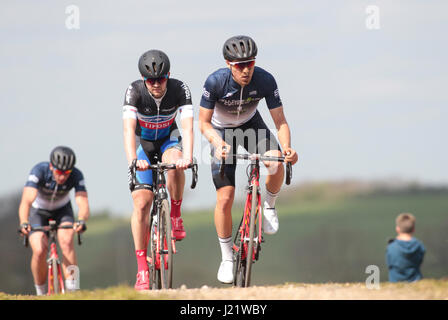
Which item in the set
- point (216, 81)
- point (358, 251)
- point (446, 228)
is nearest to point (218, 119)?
point (216, 81)

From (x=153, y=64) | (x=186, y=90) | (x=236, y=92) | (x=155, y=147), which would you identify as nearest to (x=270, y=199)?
(x=236, y=92)

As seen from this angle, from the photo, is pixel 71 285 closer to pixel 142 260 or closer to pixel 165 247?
pixel 142 260

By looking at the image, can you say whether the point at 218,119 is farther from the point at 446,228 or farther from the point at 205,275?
the point at 205,275

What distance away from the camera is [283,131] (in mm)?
10055

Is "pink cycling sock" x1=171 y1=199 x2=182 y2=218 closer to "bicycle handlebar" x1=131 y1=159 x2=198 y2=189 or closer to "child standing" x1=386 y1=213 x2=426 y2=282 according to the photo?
"bicycle handlebar" x1=131 y1=159 x2=198 y2=189

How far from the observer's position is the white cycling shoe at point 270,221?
1053cm

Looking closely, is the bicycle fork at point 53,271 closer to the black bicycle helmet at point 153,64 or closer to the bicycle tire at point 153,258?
the bicycle tire at point 153,258

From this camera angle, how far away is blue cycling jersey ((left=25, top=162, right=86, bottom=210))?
1318 cm

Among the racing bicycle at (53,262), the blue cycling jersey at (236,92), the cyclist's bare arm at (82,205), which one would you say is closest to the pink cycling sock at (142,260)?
the blue cycling jersey at (236,92)

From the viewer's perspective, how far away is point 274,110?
1020cm

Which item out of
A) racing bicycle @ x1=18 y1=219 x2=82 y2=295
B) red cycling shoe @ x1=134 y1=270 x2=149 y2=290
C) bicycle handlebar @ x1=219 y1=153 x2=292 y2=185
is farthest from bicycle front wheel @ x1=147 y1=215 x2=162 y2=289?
racing bicycle @ x1=18 y1=219 x2=82 y2=295

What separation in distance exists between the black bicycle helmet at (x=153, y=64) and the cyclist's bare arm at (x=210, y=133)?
757 millimetres
